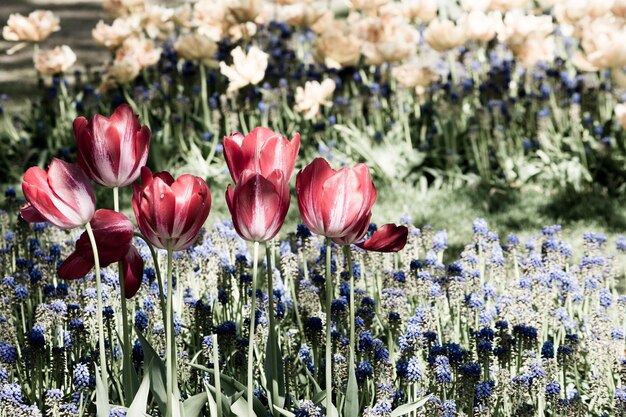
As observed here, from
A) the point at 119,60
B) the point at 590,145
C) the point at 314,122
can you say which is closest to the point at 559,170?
the point at 590,145

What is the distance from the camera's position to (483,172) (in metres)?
5.71

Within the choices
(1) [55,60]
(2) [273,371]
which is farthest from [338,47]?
(2) [273,371]

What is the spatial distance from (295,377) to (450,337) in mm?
742

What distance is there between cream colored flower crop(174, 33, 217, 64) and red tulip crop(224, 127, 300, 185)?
370cm

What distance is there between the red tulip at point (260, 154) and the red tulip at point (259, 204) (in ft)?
0.34

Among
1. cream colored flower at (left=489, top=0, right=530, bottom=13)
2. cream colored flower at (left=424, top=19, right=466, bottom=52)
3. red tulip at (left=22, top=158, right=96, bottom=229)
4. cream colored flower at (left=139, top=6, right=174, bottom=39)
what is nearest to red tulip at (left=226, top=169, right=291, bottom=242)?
red tulip at (left=22, top=158, right=96, bottom=229)

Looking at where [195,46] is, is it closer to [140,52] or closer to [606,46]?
[140,52]

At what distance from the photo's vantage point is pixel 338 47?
5750mm

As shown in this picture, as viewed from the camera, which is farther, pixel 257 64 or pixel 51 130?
pixel 51 130

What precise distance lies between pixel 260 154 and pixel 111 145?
349mm

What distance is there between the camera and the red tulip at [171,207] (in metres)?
1.95

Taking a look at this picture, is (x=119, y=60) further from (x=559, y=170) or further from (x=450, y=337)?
(x=450, y=337)

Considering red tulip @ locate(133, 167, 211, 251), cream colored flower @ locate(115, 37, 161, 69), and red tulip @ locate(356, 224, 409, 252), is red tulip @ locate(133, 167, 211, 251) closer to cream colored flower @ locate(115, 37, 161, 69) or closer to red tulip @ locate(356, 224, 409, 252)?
red tulip @ locate(356, 224, 409, 252)

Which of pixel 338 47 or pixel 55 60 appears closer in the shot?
pixel 338 47
